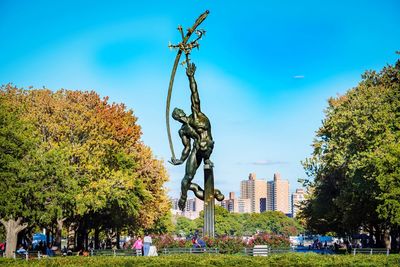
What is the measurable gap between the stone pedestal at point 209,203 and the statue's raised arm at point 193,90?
274 centimetres

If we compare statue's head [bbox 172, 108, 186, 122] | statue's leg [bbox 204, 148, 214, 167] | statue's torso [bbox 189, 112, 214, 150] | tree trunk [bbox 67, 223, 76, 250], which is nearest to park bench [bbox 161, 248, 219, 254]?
statue's leg [bbox 204, 148, 214, 167]

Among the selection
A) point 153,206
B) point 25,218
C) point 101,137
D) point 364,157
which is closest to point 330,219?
point 153,206

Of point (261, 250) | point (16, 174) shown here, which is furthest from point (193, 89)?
point (16, 174)

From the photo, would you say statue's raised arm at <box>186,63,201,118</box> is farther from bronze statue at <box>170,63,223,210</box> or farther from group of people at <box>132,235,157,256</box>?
group of people at <box>132,235,157,256</box>

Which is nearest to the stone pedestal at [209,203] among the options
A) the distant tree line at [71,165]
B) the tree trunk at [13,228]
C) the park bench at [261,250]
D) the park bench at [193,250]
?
the park bench at [193,250]

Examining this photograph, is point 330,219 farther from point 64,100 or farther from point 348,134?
point 64,100

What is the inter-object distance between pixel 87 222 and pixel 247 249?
29.9 meters

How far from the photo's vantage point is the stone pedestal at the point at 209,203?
28.9 metres

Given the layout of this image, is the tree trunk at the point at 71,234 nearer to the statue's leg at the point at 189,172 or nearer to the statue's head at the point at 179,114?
the statue's leg at the point at 189,172

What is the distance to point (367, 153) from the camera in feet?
134

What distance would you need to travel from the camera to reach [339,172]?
52375 mm

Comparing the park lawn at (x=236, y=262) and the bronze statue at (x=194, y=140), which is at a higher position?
the bronze statue at (x=194, y=140)

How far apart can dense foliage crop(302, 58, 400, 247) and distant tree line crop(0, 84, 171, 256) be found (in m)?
15.7

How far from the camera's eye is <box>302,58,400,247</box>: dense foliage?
127 feet
